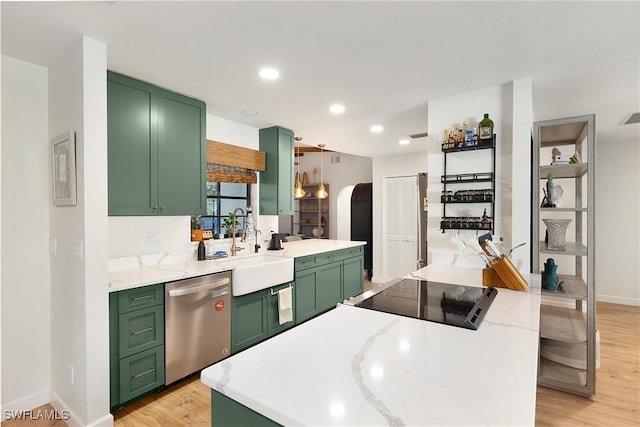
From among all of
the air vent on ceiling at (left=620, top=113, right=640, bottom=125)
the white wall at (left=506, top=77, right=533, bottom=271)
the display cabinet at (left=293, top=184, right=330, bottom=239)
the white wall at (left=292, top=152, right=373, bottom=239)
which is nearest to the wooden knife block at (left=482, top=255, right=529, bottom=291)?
the white wall at (left=506, top=77, right=533, bottom=271)

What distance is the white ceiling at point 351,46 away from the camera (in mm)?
1605

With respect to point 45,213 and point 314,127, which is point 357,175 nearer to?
point 314,127

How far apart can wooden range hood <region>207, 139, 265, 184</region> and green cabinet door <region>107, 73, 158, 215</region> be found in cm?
77

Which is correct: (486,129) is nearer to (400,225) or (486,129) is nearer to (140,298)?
(140,298)

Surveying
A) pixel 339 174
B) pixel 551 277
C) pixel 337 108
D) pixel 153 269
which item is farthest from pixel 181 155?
pixel 339 174

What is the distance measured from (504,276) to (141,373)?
8.09ft

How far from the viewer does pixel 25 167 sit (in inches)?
83.4

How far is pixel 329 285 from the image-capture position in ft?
13.0

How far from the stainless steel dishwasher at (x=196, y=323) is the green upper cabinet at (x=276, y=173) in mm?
1366

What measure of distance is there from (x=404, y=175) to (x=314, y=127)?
2338 millimetres

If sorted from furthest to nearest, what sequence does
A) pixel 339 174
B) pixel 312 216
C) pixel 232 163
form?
pixel 312 216
pixel 339 174
pixel 232 163

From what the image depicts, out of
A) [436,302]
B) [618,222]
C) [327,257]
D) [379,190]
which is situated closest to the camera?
[436,302]

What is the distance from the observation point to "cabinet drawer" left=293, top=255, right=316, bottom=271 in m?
3.43

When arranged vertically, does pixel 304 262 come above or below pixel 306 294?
above
